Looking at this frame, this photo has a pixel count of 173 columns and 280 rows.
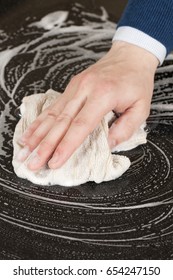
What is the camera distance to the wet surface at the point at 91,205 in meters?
0.78

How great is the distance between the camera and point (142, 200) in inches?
33.8

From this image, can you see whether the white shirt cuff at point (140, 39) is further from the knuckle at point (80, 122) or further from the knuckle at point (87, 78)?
the knuckle at point (80, 122)

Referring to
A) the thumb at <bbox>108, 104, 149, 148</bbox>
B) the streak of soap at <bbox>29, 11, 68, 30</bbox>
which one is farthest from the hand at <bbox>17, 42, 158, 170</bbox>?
the streak of soap at <bbox>29, 11, 68, 30</bbox>

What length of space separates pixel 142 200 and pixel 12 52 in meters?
0.54

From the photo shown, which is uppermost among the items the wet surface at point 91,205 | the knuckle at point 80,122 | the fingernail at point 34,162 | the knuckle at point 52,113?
the knuckle at point 52,113

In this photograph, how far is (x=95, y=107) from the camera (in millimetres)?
902

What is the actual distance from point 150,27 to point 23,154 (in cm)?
37

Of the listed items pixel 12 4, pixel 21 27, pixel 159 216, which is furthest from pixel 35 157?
pixel 12 4

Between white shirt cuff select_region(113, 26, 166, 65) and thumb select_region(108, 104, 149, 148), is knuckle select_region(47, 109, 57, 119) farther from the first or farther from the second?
white shirt cuff select_region(113, 26, 166, 65)

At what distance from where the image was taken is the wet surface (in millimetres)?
779

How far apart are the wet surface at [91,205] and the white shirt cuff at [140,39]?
0.36ft

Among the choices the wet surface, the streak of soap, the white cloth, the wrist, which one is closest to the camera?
the wet surface

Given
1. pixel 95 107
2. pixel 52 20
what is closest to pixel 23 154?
pixel 95 107

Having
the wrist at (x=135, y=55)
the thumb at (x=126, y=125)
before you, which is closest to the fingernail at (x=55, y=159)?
the thumb at (x=126, y=125)
